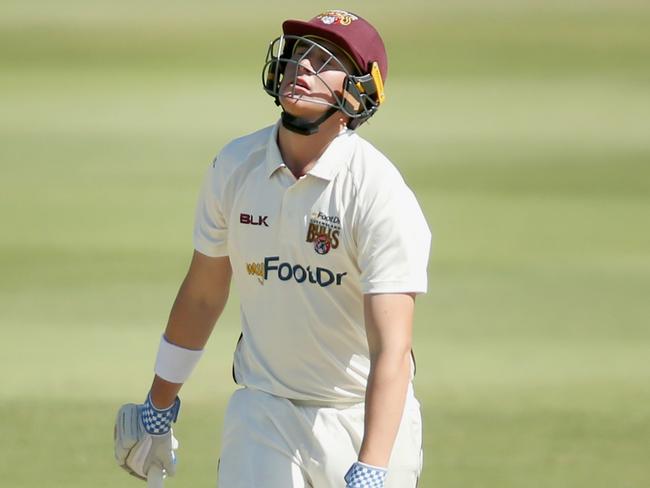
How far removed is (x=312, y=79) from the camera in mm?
3764

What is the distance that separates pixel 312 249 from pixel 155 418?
78cm

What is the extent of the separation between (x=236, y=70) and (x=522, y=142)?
11.9 ft

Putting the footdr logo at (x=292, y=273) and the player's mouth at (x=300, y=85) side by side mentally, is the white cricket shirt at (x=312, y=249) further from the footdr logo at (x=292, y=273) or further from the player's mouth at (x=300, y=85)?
the player's mouth at (x=300, y=85)

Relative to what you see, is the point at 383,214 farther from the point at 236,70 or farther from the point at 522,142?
the point at 236,70

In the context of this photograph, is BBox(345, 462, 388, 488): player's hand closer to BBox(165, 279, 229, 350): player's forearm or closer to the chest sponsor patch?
the chest sponsor patch

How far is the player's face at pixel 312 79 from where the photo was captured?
375 cm

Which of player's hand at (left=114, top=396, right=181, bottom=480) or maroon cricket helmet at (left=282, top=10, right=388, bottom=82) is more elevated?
maroon cricket helmet at (left=282, top=10, right=388, bottom=82)

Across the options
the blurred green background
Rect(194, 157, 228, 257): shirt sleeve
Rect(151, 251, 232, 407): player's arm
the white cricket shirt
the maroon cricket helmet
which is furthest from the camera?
the blurred green background

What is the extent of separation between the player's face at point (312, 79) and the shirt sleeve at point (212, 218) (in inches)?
10.8

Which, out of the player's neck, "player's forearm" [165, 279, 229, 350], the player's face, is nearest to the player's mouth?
the player's face

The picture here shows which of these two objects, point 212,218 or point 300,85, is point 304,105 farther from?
point 212,218

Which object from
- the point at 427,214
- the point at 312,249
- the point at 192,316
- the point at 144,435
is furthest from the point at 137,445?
the point at 427,214

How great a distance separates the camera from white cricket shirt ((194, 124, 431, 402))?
3660 mm

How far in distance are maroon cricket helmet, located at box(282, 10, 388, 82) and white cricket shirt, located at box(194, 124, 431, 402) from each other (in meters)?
0.21
